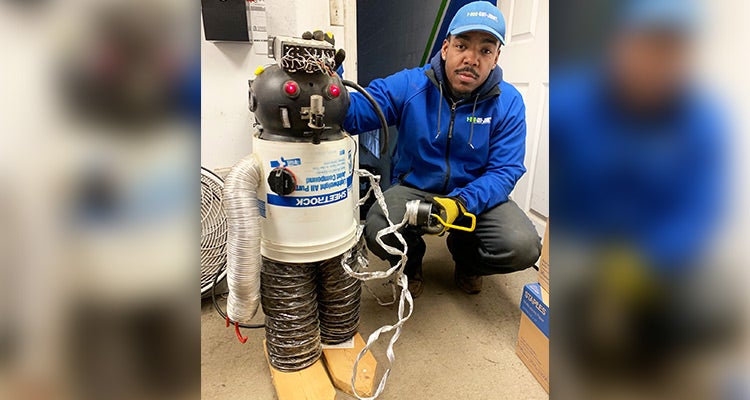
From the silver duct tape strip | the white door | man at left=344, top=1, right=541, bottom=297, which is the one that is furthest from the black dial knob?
the white door

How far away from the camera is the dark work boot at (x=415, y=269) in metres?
1.55

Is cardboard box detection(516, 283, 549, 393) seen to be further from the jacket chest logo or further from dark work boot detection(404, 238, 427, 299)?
the jacket chest logo

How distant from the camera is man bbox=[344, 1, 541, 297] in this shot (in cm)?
136

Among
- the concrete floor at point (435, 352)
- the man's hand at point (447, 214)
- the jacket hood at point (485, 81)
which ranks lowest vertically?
the concrete floor at point (435, 352)

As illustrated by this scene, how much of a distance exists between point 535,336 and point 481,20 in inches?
38.6

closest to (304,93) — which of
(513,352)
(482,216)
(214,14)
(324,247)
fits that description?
(324,247)

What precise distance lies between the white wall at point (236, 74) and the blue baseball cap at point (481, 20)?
0.43 meters

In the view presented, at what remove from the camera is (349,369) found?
3.67 ft

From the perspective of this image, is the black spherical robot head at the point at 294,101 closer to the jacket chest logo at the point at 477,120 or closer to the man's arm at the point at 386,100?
the man's arm at the point at 386,100

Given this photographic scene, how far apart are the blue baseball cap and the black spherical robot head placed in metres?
0.57
